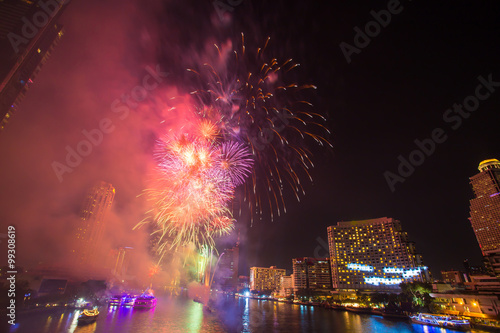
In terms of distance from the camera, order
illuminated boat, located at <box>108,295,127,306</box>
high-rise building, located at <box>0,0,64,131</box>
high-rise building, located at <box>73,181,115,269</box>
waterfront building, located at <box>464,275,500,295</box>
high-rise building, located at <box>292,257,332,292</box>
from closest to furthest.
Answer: high-rise building, located at <box>0,0,64,131</box>, waterfront building, located at <box>464,275,500,295</box>, illuminated boat, located at <box>108,295,127,306</box>, high-rise building, located at <box>73,181,115,269</box>, high-rise building, located at <box>292,257,332,292</box>

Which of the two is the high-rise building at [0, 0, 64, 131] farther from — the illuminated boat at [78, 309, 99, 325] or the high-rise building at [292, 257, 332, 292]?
the high-rise building at [292, 257, 332, 292]

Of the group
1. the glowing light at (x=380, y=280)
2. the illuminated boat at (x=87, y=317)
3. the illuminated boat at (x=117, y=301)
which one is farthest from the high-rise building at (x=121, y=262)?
the glowing light at (x=380, y=280)

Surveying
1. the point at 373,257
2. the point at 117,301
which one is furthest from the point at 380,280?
the point at 117,301

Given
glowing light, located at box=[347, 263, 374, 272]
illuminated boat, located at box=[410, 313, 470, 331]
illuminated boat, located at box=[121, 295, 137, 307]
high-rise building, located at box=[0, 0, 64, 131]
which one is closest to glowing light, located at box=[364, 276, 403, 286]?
glowing light, located at box=[347, 263, 374, 272]

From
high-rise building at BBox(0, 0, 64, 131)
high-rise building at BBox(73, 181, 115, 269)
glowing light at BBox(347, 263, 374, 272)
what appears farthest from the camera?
high-rise building at BBox(73, 181, 115, 269)

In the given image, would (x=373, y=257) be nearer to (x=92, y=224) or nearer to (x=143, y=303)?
(x=143, y=303)

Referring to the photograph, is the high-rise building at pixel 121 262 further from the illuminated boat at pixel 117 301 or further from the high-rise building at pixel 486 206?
the high-rise building at pixel 486 206
